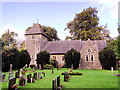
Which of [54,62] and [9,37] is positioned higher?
[9,37]

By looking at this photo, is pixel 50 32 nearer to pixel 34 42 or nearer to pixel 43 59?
pixel 34 42

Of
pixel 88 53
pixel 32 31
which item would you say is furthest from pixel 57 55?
pixel 32 31

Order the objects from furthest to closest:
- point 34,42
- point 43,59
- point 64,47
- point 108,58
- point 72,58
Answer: point 34,42, point 64,47, point 43,59, point 72,58, point 108,58

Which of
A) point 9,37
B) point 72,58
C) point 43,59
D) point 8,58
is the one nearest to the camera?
point 8,58

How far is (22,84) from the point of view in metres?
11.5

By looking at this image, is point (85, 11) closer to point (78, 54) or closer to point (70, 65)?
point (78, 54)

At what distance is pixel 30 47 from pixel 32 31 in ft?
17.4

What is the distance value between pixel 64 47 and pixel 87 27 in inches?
565

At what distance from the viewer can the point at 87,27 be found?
48.8m

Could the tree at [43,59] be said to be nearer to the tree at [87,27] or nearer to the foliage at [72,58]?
the foliage at [72,58]

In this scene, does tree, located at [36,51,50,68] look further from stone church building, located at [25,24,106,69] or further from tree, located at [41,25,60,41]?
tree, located at [41,25,60,41]

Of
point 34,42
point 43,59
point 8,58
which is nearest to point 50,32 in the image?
point 34,42

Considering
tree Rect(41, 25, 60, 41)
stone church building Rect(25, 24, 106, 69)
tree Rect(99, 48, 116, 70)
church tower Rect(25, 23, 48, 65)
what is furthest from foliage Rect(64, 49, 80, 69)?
tree Rect(41, 25, 60, 41)

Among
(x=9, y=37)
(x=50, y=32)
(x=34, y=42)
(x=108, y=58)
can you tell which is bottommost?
(x=108, y=58)
